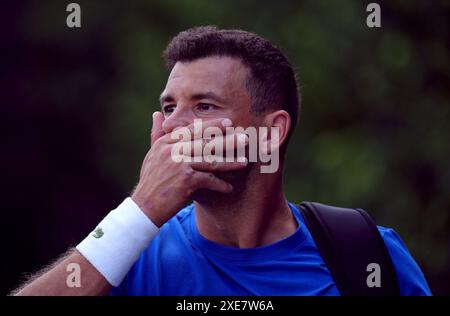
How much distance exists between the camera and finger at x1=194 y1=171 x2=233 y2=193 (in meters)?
3.62

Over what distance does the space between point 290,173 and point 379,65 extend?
1523 mm

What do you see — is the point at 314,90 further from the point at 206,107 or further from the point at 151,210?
the point at 151,210

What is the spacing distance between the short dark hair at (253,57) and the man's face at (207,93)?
0.04m

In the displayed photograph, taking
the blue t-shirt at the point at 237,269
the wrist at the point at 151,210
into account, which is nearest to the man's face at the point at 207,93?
the wrist at the point at 151,210

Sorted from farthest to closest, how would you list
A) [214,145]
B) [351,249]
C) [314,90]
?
[314,90]
[351,249]
[214,145]

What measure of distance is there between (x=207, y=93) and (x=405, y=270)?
1.11 metres

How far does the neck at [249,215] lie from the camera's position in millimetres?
3887

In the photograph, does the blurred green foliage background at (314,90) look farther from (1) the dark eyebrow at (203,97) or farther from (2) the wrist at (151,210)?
(2) the wrist at (151,210)

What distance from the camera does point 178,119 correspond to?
150 inches

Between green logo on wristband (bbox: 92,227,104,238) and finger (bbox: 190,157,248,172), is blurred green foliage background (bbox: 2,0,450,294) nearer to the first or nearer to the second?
finger (bbox: 190,157,248,172)

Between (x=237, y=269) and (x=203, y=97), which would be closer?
(x=237, y=269)

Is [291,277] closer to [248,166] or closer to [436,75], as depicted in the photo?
[248,166]

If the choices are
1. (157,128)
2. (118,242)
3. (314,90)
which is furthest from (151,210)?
(314,90)

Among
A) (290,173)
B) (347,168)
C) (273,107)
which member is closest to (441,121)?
(347,168)
